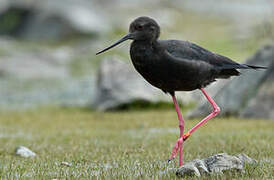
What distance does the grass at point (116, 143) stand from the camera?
5.63 metres

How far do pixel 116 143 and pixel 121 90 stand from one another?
677 centimetres

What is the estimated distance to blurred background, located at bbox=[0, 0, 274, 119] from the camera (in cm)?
1534

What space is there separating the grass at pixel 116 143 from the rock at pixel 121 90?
2.22ft

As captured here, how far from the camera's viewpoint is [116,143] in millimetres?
8594

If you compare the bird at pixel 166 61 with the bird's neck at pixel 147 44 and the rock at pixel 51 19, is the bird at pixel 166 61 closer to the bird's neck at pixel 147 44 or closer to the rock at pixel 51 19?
the bird's neck at pixel 147 44

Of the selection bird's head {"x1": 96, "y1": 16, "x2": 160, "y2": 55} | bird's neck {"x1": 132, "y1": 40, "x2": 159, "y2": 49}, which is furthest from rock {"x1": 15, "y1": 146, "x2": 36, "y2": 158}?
bird's neck {"x1": 132, "y1": 40, "x2": 159, "y2": 49}

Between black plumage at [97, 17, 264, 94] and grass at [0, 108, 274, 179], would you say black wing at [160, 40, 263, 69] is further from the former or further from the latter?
grass at [0, 108, 274, 179]

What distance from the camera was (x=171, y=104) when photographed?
15.0m

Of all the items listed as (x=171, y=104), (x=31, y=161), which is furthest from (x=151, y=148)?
(x=171, y=104)

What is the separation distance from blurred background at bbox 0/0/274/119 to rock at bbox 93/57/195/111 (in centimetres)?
3

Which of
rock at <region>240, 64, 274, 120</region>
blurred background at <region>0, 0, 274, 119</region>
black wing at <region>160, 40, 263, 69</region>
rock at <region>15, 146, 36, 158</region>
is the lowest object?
rock at <region>15, 146, 36, 158</region>

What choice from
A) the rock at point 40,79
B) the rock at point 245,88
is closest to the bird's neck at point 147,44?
the rock at point 245,88

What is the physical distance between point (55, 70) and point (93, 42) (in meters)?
6.06

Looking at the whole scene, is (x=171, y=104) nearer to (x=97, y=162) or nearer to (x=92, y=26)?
(x=97, y=162)
